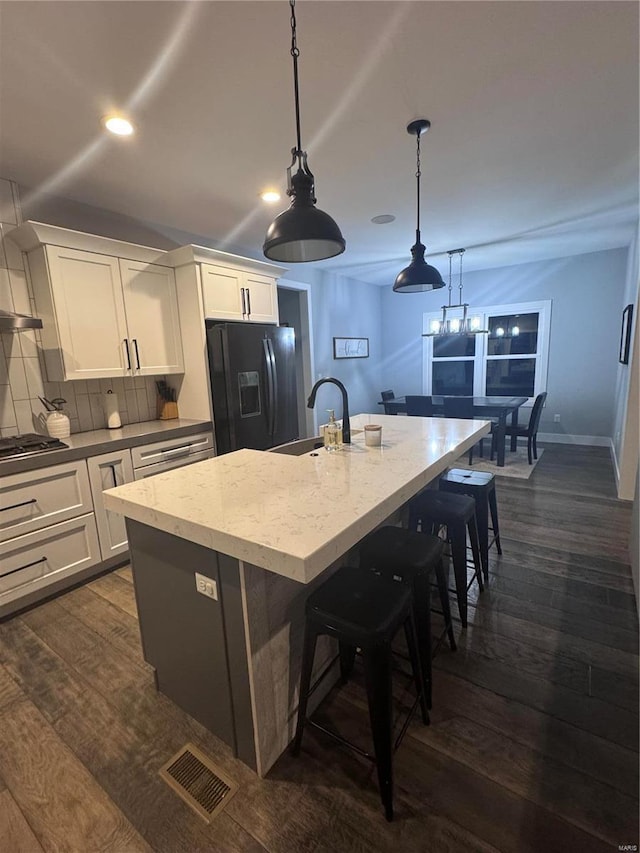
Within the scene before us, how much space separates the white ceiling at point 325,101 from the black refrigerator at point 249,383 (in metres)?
1.06

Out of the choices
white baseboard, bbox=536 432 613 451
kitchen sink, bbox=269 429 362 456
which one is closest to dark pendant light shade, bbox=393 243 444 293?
kitchen sink, bbox=269 429 362 456

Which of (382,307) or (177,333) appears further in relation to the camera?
(382,307)

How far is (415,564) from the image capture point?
1557 mm

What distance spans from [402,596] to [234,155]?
264 centimetres

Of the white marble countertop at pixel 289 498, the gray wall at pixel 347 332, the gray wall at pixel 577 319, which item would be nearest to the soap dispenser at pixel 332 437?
the white marble countertop at pixel 289 498

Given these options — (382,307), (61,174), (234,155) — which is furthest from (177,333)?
(382,307)

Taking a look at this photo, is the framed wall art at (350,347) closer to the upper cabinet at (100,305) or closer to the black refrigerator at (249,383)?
the black refrigerator at (249,383)

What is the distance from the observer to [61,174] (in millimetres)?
2504


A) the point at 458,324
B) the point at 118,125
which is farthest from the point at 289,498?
the point at 458,324

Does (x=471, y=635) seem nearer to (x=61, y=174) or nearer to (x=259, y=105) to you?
(x=259, y=105)

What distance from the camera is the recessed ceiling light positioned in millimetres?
1972

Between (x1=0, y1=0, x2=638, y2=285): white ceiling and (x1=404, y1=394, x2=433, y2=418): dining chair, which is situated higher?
(x1=0, y1=0, x2=638, y2=285): white ceiling

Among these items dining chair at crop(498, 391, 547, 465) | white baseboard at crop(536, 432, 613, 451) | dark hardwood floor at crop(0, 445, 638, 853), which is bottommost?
dark hardwood floor at crop(0, 445, 638, 853)

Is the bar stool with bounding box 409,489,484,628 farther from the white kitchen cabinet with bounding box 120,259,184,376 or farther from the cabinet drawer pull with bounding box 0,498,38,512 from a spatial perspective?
the white kitchen cabinet with bounding box 120,259,184,376
